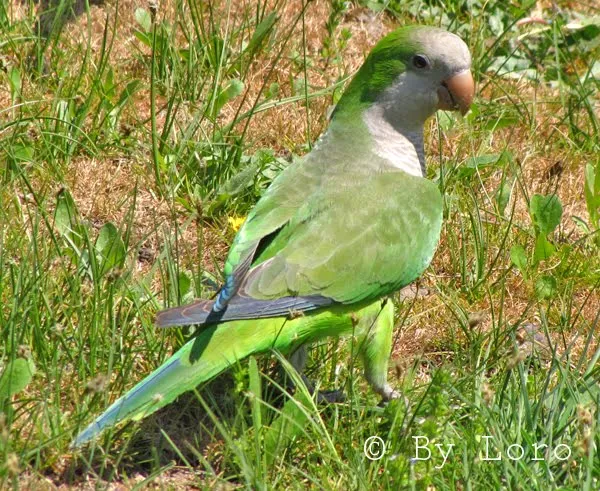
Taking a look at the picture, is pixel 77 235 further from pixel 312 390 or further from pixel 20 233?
pixel 312 390

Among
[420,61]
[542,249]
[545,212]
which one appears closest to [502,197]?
[545,212]

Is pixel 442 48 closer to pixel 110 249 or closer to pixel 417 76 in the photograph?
pixel 417 76

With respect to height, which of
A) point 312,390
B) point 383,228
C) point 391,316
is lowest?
point 312,390

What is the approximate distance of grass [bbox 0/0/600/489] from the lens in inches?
102

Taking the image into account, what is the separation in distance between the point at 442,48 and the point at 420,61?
0.26 ft

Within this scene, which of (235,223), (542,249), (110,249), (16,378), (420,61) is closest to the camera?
(16,378)

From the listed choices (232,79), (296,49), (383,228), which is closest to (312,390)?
(383,228)

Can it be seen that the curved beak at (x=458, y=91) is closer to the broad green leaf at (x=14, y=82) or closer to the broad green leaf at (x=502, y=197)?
the broad green leaf at (x=502, y=197)

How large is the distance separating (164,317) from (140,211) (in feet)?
3.96

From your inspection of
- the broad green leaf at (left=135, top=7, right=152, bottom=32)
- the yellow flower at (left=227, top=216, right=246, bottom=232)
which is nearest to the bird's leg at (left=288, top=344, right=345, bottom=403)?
the yellow flower at (left=227, top=216, right=246, bottom=232)

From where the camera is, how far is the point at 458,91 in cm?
332

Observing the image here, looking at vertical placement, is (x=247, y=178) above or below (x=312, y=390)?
above

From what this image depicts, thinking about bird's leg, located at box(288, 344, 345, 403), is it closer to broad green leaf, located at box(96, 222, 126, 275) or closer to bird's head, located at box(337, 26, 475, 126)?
broad green leaf, located at box(96, 222, 126, 275)

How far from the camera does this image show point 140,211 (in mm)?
3799
